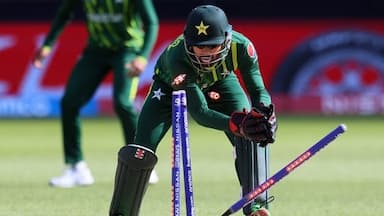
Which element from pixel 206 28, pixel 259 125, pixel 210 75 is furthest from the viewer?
pixel 210 75

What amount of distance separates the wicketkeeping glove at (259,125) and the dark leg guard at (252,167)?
517 millimetres

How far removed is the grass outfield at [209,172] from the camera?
679 cm

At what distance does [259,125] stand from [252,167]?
0.63 metres

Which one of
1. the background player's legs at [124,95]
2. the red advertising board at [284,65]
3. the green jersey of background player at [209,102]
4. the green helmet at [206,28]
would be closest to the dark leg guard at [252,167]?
the green jersey of background player at [209,102]

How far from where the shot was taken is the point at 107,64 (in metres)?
7.85

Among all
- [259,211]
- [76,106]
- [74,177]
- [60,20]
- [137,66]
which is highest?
[60,20]

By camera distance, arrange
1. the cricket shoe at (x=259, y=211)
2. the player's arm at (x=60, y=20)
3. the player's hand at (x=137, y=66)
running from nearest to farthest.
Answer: the cricket shoe at (x=259, y=211) → the player's hand at (x=137, y=66) → the player's arm at (x=60, y=20)

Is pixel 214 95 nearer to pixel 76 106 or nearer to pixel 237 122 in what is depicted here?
pixel 237 122

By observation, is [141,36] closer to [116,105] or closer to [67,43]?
[116,105]

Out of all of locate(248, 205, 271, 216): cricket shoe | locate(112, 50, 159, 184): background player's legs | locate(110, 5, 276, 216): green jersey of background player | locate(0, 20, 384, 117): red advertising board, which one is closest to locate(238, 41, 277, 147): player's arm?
locate(110, 5, 276, 216): green jersey of background player

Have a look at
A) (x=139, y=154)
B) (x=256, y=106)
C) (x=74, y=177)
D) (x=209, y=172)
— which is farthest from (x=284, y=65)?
(x=256, y=106)

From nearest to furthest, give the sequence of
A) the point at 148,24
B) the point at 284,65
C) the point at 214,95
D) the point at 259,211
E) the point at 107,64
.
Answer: the point at 259,211 < the point at 214,95 < the point at 148,24 < the point at 107,64 < the point at 284,65

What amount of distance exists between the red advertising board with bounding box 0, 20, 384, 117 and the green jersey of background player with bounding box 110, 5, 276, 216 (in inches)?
318

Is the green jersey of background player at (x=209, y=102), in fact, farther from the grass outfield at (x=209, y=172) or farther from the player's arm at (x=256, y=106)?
the grass outfield at (x=209, y=172)
